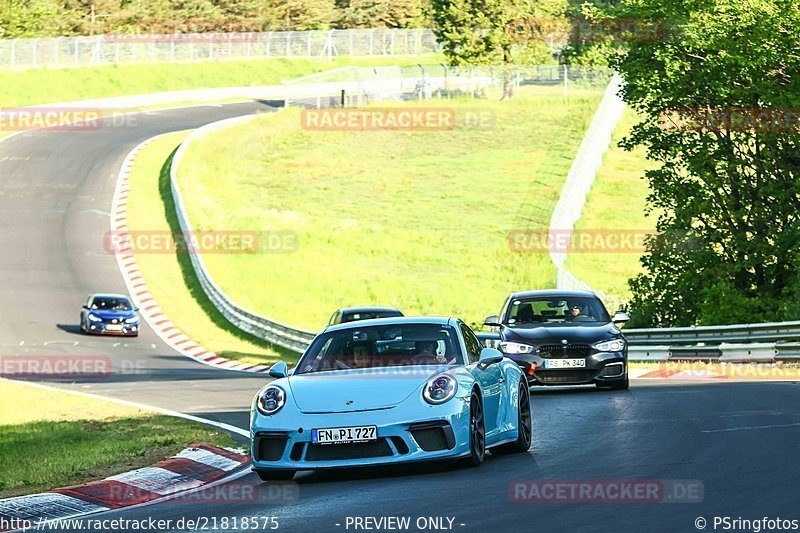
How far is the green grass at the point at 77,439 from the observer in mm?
13086

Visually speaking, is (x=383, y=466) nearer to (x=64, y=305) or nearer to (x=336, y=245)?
(x=64, y=305)

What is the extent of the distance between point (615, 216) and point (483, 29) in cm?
3789

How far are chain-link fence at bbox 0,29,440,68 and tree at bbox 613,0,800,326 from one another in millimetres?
59004

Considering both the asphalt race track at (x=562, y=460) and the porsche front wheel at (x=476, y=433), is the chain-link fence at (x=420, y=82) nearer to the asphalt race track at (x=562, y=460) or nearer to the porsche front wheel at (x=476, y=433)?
the asphalt race track at (x=562, y=460)

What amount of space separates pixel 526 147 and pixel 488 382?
58353mm

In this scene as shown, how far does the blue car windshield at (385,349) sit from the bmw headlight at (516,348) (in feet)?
24.9

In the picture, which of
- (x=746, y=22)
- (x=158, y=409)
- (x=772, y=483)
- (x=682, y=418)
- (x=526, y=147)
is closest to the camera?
(x=772, y=483)

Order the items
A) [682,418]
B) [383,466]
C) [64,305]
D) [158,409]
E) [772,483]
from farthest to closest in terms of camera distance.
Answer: [64,305]
[158,409]
[682,418]
[383,466]
[772,483]

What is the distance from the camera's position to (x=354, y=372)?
40.0 feet

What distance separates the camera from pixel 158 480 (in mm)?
12375

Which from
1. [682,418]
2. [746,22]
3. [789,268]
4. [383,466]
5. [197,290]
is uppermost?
[746,22]

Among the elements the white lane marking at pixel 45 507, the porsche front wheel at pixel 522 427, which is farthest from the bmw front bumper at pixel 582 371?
the white lane marking at pixel 45 507

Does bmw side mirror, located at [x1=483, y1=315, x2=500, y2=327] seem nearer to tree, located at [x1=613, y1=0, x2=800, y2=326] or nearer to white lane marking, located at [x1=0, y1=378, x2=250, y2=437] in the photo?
white lane marking, located at [x1=0, y1=378, x2=250, y2=437]

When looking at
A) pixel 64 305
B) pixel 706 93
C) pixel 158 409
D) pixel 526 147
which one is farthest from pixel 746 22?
pixel 526 147
